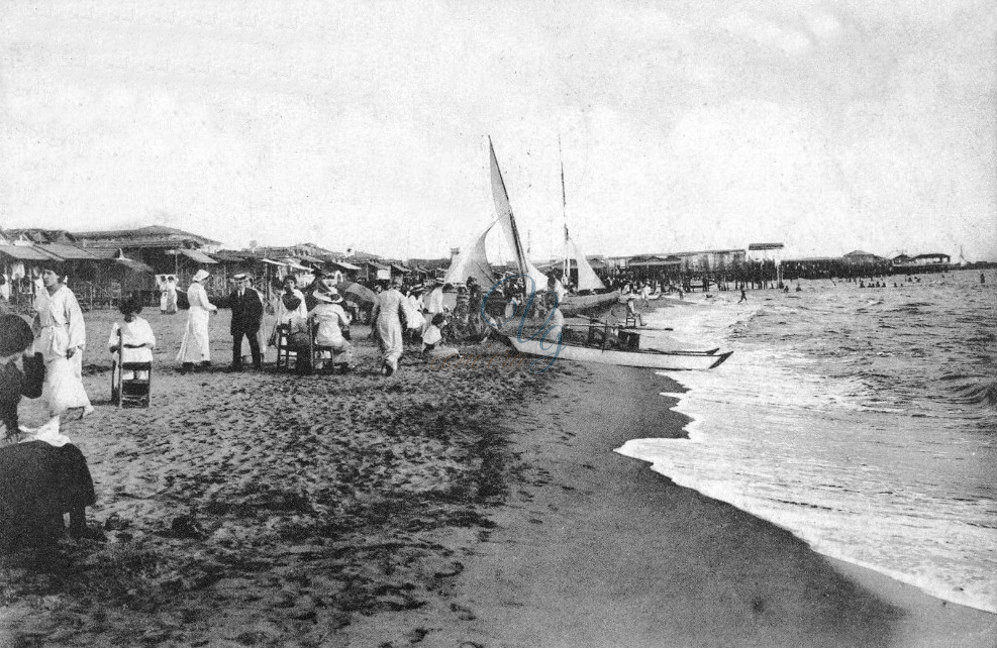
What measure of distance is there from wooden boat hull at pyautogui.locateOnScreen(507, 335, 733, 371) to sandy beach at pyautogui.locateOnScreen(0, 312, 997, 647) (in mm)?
6988

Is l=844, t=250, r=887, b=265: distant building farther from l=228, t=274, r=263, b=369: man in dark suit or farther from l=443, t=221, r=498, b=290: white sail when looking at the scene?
l=228, t=274, r=263, b=369: man in dark suit

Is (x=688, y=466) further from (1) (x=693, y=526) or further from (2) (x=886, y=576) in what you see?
(2) (x=886, y=576)

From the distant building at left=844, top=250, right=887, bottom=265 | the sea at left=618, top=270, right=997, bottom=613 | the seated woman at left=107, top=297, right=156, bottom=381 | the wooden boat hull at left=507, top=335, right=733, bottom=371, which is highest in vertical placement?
the distant building at left=844, top=250, right=887, bottom=265

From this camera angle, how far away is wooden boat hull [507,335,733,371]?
14.8m

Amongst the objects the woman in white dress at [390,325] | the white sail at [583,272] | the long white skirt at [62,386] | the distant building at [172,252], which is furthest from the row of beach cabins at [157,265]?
the white sail at [583,272]

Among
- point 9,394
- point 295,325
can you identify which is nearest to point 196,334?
point 295,325

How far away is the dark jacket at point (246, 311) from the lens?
33.6 feet

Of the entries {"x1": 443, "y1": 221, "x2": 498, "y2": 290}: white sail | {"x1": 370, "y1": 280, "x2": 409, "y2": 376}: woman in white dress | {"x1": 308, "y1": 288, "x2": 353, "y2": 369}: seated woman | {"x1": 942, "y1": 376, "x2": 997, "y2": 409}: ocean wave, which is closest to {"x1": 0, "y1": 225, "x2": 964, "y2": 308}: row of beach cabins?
{"x1": 370, "y1": 280, "x2": 409, "y2": 376}: woman in white dress

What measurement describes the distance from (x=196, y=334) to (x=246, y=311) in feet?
2.89

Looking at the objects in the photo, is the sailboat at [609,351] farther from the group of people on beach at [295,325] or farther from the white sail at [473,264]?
the white sail at [473,264]

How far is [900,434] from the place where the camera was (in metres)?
9.53

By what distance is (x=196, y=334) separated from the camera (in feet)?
33.6

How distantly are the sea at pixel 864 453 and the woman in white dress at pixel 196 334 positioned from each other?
6.78m

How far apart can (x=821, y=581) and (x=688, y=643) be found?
160cm
